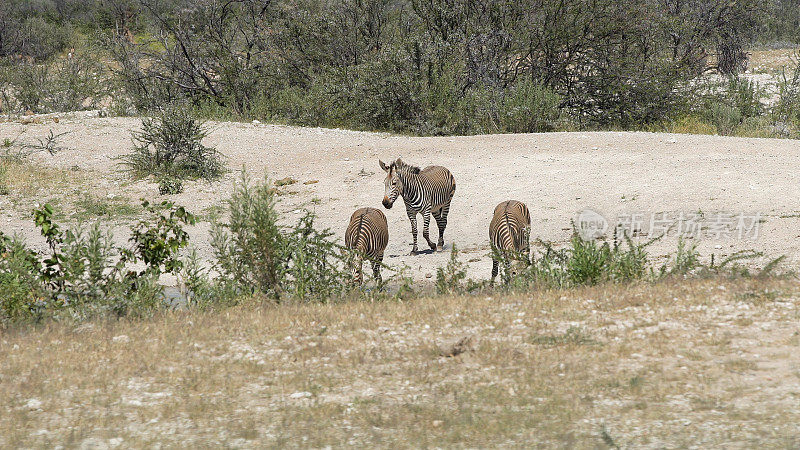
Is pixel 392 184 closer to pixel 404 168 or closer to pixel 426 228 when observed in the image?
pixel 404 168

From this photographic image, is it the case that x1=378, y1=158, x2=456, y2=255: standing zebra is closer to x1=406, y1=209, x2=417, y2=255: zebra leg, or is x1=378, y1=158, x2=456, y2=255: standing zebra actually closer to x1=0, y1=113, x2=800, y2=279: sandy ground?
x1=406, y1=209, x2=417, y2=255: zebra leg

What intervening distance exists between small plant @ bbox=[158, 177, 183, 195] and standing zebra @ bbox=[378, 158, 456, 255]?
19.5ft

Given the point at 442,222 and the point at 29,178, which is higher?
the point at 29,178

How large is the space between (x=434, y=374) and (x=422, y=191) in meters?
6.90

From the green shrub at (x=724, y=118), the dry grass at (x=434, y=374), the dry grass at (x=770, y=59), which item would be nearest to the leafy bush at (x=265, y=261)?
the dry grass at (x=434, y=374)

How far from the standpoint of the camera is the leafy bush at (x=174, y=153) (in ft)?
57.8

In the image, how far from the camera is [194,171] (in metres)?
17.6

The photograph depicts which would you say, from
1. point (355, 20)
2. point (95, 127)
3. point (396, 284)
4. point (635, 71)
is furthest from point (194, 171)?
point (635, 71)

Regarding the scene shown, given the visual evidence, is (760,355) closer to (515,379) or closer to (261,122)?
(515,379)

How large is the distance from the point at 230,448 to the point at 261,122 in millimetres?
17756

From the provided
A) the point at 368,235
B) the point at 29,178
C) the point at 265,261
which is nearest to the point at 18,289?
the point at 265,261

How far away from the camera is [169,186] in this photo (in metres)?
17.0

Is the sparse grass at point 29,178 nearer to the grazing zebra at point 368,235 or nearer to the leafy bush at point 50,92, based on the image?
the leafy bush at point 50,92

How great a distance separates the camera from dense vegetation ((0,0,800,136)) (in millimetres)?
21250
